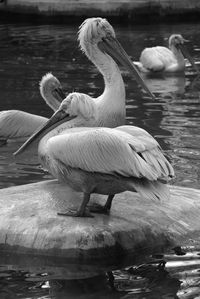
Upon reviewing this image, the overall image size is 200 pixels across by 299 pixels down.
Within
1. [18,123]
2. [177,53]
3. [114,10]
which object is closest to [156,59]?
[177,53]

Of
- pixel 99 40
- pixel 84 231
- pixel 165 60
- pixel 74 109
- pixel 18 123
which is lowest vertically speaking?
pixel 165 60

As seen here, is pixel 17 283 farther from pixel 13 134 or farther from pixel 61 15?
pixel 61 15

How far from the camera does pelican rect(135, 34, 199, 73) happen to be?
1250 centimetres

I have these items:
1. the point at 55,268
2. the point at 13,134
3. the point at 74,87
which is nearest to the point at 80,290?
the point at 55,268

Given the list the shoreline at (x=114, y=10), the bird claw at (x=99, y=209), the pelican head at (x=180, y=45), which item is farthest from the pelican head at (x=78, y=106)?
the shoreline at (x=114, y=10)

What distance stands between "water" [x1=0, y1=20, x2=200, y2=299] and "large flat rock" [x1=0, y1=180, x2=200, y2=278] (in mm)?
166

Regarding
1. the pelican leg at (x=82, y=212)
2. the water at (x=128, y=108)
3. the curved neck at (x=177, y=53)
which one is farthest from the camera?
the curved neck at (x=177, y=53)

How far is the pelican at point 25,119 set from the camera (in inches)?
328

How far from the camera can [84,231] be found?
16.4ft

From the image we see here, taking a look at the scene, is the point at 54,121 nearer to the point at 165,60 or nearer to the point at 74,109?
the point at 74,109

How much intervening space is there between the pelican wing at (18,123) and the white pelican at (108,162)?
302 centimetres

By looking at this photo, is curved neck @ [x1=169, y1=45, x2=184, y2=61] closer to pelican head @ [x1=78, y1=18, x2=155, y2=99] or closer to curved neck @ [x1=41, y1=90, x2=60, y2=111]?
curved neck @ [x1=41, y1=90, x2=60, y2=111]

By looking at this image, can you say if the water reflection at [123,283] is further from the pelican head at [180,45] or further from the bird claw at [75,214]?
the pelican head at [180,45]

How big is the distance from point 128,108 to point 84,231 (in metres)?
4.75
